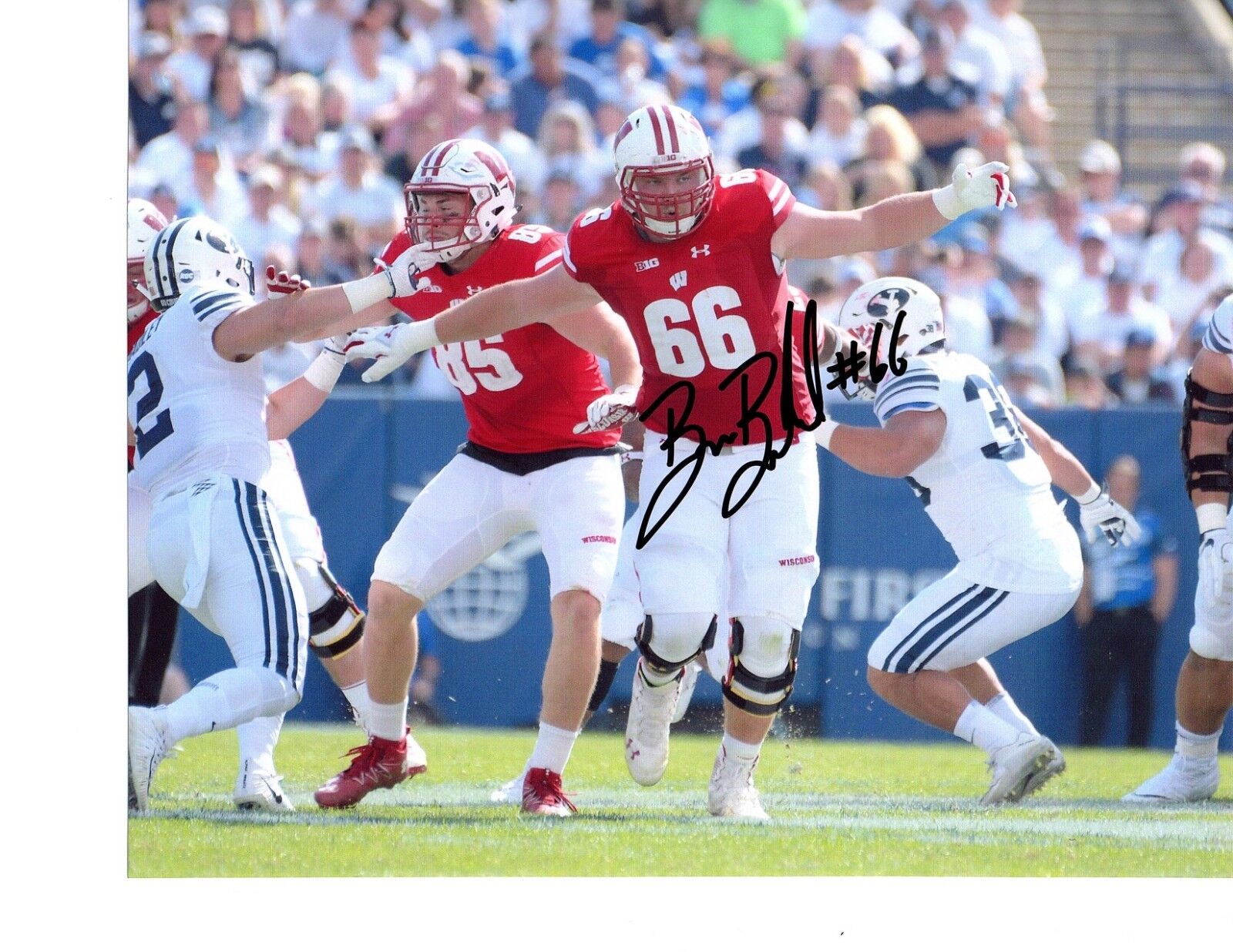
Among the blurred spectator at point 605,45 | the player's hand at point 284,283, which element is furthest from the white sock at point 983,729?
the blurred spectator at point 605,45

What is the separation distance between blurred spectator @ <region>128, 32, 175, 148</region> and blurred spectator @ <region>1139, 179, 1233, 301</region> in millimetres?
3721

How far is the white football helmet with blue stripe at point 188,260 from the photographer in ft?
14.2

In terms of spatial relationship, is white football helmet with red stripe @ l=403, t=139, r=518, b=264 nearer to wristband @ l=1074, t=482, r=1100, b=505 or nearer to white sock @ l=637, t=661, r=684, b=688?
white sock @ l=637, t=661, r=684, b=688

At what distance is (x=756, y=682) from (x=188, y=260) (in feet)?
5.27

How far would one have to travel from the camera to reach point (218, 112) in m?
7.29

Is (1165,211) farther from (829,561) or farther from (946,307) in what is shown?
(829,561)

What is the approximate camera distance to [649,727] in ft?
15.0

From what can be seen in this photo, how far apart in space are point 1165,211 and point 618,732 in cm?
304

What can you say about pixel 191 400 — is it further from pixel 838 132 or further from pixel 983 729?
pixel 838 132

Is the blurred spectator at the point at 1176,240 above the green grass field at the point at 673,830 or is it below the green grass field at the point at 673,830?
above

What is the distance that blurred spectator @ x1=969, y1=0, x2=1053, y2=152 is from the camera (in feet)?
25.6

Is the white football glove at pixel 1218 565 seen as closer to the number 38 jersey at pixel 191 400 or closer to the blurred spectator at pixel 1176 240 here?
the number 38 jersey at pixel 191 400

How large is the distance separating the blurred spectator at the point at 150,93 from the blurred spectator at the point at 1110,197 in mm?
3578

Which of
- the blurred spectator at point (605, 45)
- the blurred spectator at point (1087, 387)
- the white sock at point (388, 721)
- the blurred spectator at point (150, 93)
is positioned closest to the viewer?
the white sock at point (388, 721)
